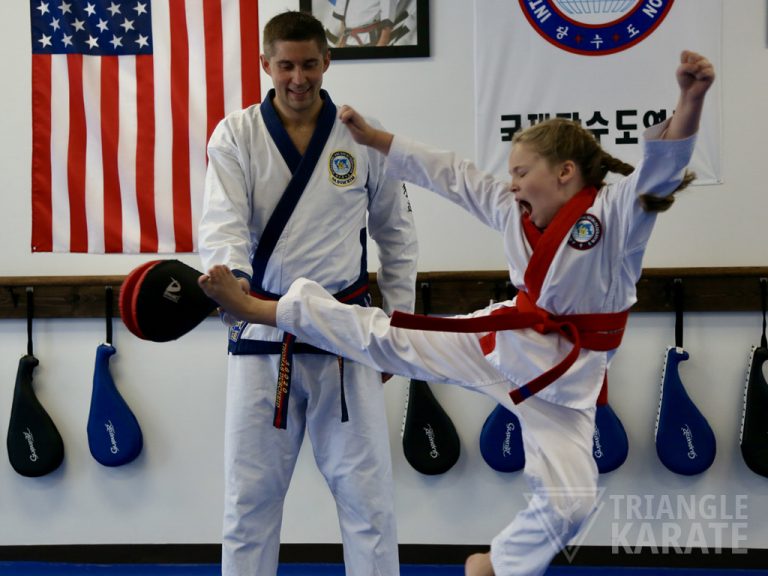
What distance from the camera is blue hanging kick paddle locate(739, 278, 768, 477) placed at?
11.2 ft

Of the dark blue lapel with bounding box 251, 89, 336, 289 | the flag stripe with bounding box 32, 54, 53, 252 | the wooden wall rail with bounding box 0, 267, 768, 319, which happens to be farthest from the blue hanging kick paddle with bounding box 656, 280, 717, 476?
the flag stripe with bounding box 32, 54, 53, 252

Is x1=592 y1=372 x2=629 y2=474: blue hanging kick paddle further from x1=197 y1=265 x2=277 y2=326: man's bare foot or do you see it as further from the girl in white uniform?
x1=197 y1=265 x2=277 y2=326: man's bare foot

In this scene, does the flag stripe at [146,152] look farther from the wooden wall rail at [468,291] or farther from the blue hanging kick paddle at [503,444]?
the blue hanging kick paddle at [503,444]

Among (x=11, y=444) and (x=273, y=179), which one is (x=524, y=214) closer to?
(x=273, y=179)

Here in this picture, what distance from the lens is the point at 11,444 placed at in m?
3.62

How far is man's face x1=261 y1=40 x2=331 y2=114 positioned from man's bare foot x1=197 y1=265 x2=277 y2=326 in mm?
669

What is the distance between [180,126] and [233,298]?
1673 millimetres

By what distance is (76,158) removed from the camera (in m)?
3.66

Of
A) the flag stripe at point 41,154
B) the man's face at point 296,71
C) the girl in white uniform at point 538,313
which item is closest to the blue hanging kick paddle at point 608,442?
the girl in white uniform at point 538,313

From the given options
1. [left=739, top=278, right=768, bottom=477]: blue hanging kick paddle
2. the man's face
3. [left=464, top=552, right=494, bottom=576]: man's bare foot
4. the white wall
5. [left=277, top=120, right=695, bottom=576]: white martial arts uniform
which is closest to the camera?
[left=277, top=120, right=695, bottom=576]: white martial arts uniform

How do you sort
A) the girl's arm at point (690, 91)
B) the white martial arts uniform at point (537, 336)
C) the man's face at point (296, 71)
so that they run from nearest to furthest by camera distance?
the girl's arm at point (690, 91) → the white martial arts uniform at point (537, 336) → the man's face at point (296, 71)

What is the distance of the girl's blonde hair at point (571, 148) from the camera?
2.22 meters

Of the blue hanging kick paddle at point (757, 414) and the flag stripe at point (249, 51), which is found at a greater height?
the flag stripe at point (249, 51)

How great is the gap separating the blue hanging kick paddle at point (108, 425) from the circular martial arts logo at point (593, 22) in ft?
6.52
